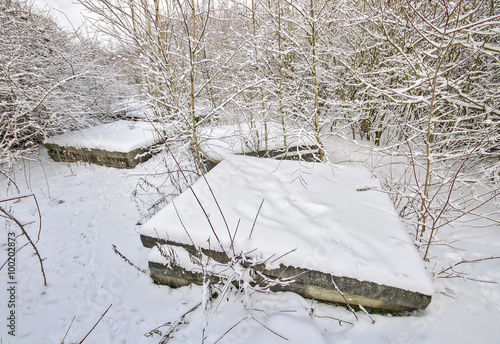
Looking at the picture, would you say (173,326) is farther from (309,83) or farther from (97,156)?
(309,83)

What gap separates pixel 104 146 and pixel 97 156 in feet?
1.16

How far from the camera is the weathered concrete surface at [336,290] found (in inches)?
54.9

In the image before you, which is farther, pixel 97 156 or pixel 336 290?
pixel 97 156

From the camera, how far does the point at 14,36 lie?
170 inches

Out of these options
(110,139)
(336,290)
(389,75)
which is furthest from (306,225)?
(110,139)

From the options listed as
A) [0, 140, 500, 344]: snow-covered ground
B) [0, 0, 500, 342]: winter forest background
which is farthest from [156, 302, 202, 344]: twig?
[0, 0, 500, 342]: winter forest background

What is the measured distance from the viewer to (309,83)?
517cm

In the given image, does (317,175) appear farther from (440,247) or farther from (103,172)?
(103,172)

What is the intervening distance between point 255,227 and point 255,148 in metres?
2.47

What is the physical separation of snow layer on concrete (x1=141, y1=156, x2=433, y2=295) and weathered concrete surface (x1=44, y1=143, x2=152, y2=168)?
118 inches

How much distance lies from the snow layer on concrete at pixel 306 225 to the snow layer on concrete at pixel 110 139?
2.96 meters

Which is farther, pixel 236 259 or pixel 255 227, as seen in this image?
pixel 255 227

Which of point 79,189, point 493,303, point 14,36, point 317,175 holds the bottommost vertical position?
point 493,303

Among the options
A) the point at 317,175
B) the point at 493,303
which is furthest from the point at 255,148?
the point at 493,303
